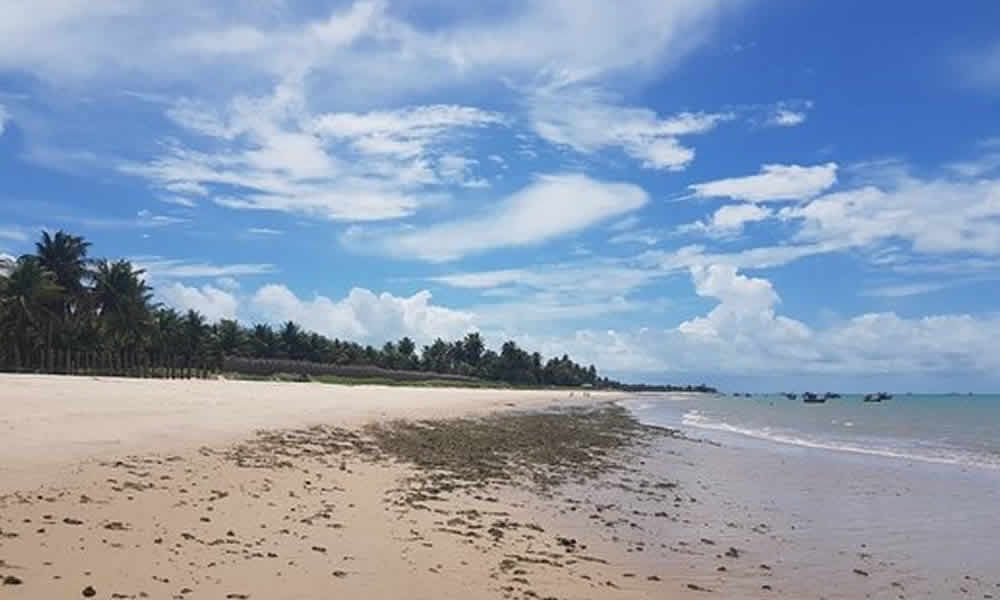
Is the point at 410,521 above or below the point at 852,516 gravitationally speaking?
above

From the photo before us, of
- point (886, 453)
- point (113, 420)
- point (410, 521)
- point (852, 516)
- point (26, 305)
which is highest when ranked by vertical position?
point (26, 305)

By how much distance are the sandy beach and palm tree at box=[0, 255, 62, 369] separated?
48.9m

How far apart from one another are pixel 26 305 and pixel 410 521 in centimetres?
6812

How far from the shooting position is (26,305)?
69.6 m

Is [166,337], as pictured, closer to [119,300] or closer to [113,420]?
[119,300]

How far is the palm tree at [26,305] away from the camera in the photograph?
226 ft

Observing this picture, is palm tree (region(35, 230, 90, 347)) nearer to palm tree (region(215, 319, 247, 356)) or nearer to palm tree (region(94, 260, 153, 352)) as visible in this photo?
palm tree (region(94, 260, 153, 352))

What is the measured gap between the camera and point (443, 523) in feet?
45.1

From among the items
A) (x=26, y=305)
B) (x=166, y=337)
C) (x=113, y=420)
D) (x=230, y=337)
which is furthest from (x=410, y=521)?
(x=230, y=337)

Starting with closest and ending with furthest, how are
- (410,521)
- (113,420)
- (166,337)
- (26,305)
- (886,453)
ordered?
(410,521) < (113,420) < (886,453) < (26,305) < (166,337)

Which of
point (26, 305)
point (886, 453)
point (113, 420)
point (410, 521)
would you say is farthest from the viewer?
point (26, 305)

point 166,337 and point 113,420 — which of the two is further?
point 166,337

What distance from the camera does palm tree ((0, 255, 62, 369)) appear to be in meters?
68.8

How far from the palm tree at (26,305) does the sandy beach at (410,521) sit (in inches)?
1927
